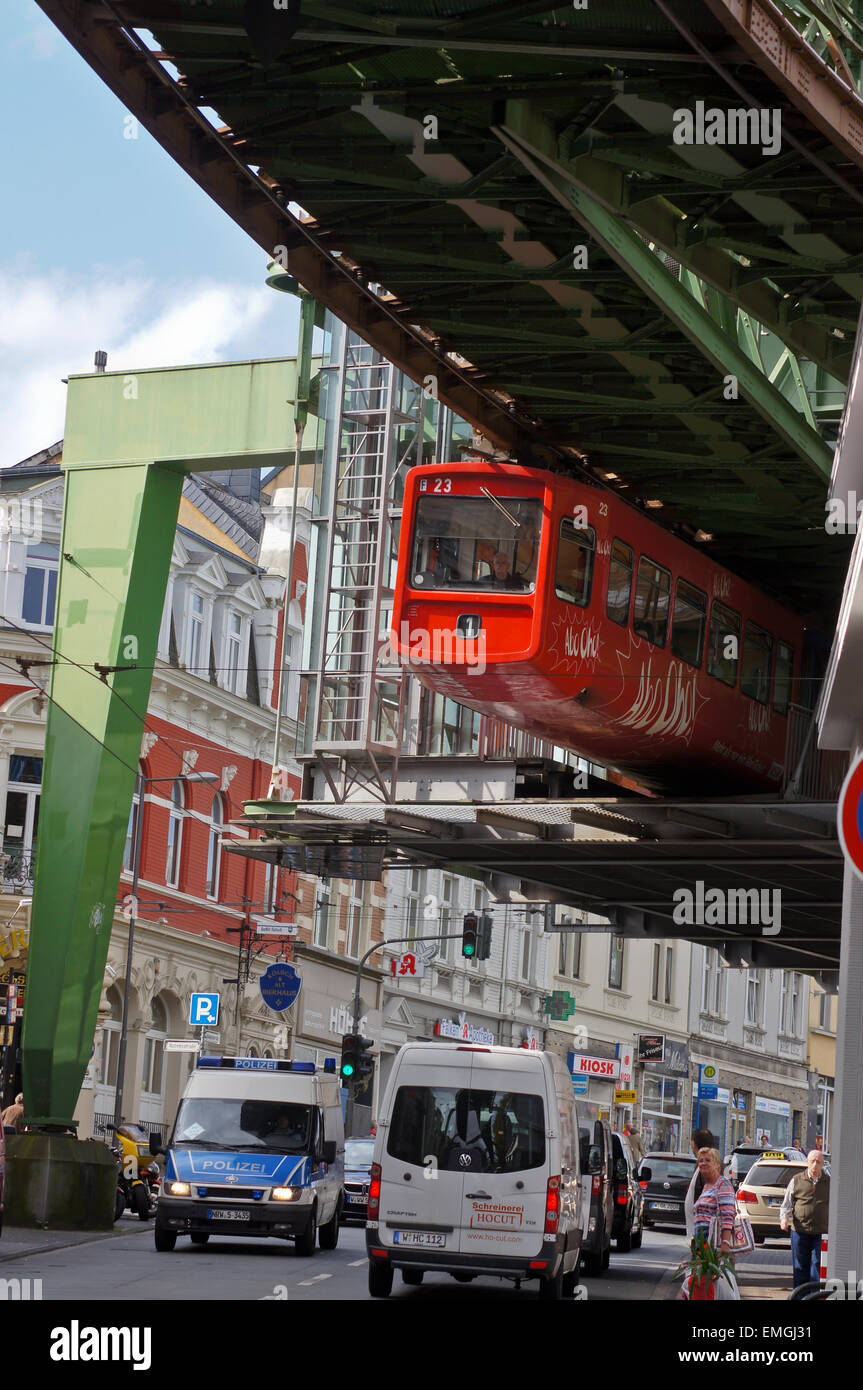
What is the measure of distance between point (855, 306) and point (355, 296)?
5074mm

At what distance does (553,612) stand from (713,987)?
5796cm

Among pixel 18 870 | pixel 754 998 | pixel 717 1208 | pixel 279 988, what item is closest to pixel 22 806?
pixel 18 870

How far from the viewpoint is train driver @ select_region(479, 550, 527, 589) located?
23.8m

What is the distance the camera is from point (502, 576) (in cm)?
2386

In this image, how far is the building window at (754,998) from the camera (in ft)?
270

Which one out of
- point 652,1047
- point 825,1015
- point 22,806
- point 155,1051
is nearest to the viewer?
point 22,806

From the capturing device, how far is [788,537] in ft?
98.9

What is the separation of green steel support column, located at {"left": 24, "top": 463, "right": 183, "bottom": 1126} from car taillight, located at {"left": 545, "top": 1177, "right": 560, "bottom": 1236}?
33.4 feet

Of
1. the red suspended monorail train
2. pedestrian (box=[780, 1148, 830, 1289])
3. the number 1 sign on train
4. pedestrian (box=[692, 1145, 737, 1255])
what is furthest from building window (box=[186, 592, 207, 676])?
the number 1 sign on train

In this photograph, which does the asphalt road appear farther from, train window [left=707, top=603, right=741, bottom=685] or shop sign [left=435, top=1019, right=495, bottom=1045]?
shop sign [left=435, top=1019, right=495, bottom=1045]

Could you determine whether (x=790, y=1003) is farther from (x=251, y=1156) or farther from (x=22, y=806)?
(x=251, y=1156)

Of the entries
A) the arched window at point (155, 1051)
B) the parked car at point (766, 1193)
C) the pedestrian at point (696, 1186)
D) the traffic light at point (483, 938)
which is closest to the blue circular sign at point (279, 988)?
the traffic light at point (483, 938)

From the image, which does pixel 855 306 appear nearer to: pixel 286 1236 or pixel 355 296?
pixel 355 296
